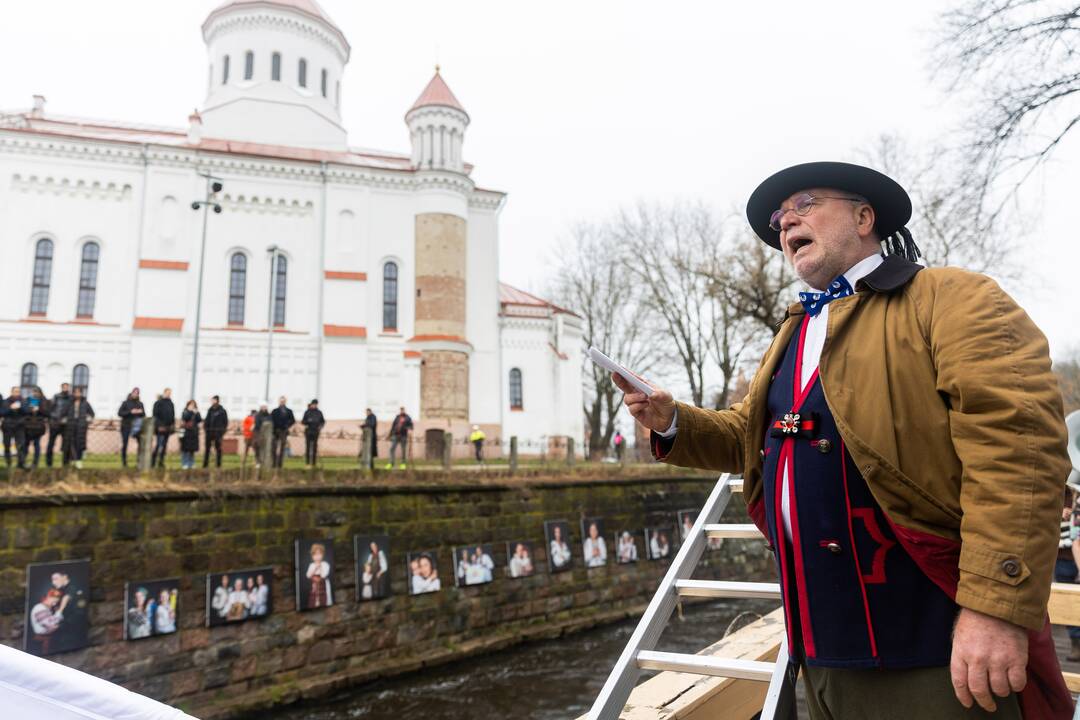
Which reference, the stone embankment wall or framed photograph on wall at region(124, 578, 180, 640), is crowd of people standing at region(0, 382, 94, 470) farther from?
framed photograph on wall at region(124, 578, 180, 640)

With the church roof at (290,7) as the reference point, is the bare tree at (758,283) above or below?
below

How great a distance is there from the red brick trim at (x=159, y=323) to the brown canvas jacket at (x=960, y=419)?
100 feet

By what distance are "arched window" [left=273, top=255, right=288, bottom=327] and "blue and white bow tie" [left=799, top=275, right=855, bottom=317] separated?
99.3ft

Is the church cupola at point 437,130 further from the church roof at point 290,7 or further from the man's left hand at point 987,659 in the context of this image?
the man's left hand at point 987,659

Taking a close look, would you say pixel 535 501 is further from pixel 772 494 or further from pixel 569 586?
pixel 772 494

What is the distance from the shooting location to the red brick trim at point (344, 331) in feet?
98.4

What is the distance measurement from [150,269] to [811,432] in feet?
104

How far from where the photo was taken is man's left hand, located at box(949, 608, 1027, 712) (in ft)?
5.09

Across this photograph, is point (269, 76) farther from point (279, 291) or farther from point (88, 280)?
point (88, 280)

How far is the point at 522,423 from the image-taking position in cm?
3394

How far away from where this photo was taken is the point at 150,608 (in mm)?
10609

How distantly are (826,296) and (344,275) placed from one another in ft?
99.8

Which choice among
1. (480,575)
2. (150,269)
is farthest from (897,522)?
(150,269)

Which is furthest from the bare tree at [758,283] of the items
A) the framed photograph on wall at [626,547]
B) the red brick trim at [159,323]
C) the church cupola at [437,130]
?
the red brick trim at [159,323]
